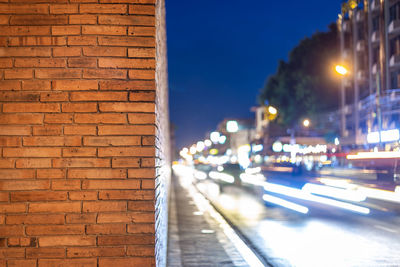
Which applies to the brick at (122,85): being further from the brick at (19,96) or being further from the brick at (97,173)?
the brick at (97,173)

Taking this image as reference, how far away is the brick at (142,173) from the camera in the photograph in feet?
14.8

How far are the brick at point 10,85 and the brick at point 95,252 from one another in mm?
1476

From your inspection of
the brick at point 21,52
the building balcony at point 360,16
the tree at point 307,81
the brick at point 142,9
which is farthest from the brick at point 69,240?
the tree at point 307,81

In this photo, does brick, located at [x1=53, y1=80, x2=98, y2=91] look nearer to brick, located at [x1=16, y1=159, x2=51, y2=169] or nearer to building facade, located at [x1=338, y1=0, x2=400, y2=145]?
brick, located at [x1=16, y1=159, x2=51, y2=169]

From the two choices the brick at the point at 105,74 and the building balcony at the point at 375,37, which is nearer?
the brick at the point at 105,74

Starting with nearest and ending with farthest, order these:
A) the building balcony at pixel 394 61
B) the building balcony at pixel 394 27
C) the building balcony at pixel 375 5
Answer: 1. the building balcony at pixel 394 27
2. the building balcony at pixel 394 61
3. the building balcony at pixel 375 5

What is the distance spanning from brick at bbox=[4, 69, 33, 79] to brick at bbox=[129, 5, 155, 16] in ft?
3.45

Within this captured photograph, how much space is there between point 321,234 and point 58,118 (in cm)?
1011

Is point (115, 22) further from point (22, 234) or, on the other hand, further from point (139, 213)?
point (22, 234)

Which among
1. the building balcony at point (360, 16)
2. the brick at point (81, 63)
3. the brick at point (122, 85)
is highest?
the building balcony at point (360, 16)

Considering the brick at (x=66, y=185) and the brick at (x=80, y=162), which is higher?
the brick at (x=80, y=162)

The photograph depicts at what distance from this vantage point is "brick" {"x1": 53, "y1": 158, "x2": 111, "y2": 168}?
448cm

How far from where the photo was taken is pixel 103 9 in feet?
15.3

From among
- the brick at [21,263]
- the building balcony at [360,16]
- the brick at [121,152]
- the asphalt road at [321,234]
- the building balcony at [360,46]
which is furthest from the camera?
the building balcony at [360,16]
